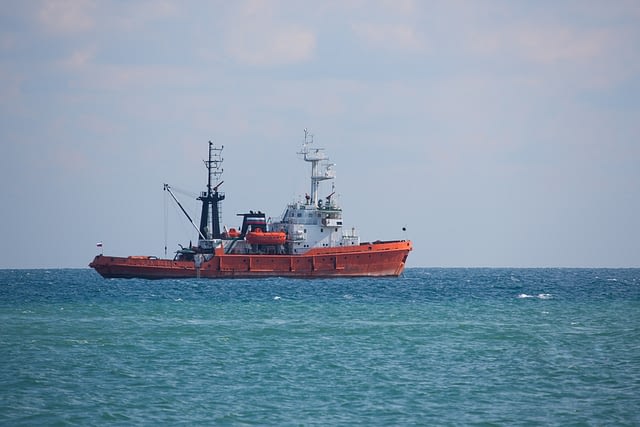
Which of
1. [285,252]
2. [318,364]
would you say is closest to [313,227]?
[285,252]

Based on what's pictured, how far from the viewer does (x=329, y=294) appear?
55.8m

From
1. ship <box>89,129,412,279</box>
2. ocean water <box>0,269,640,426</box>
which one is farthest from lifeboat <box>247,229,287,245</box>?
ocean water <box>0,269,640,426</box>

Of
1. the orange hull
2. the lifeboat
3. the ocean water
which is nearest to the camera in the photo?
the ocean water

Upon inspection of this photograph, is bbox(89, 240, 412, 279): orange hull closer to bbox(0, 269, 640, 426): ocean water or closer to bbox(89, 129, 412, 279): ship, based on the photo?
bbox(89, 129, 412, 279): ship

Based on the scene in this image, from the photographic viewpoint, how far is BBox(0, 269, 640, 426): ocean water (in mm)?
20719

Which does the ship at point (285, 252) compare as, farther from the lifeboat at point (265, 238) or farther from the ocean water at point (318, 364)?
the ocean water at point (318, 364)

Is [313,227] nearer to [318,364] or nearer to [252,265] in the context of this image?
[252,265]

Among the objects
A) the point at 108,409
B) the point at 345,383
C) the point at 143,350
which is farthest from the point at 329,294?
the point at 108,409

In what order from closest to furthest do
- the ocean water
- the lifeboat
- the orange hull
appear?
the ocean water < the orange hull < the lifeboat

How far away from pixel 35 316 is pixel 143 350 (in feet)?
45.9

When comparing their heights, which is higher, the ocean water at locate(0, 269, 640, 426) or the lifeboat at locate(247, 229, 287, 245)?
the lifeboat at locate(247, 229, 287, 245)

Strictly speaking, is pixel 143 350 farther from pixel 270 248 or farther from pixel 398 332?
pixel 270 248

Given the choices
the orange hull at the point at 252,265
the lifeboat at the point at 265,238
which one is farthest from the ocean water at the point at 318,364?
the lifeboat at the point at 265,238

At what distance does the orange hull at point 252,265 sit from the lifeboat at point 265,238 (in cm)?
130
